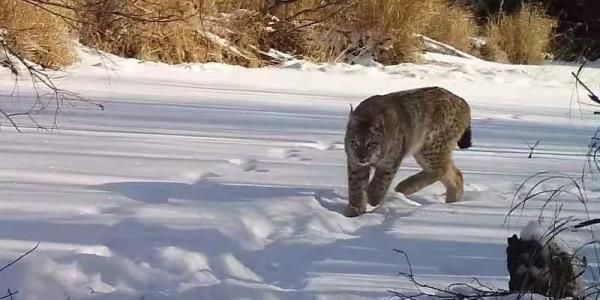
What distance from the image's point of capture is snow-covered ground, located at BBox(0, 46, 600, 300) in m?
3.76

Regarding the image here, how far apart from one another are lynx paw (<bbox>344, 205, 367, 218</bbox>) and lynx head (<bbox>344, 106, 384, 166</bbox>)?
33 cm

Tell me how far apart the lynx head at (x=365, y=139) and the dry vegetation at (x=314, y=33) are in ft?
21.3

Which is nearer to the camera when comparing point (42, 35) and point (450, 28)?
point (42, 35)

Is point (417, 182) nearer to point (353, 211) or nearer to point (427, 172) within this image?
A: point (427, 172)

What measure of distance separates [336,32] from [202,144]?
8.37 m

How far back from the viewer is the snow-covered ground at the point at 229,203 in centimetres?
376

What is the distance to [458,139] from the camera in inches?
243

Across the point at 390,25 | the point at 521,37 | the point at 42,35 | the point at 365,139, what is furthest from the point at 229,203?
the point at 521,37

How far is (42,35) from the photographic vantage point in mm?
10688

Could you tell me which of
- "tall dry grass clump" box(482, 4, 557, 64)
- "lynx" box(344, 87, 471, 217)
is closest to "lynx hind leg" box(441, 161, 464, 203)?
"lynx" box(344, 87, 471, 217)

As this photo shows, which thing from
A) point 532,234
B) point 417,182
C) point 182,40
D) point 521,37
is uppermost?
point 532,234

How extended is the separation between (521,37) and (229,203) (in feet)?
43.5

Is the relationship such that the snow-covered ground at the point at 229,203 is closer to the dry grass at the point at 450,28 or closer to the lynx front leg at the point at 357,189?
the lynx front leg at the point at 357,189

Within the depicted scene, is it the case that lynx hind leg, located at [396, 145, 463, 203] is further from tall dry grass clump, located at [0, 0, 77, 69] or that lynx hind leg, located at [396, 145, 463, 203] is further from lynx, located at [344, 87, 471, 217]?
tall dry grass clump, located at [0, 0, 77, 69]
